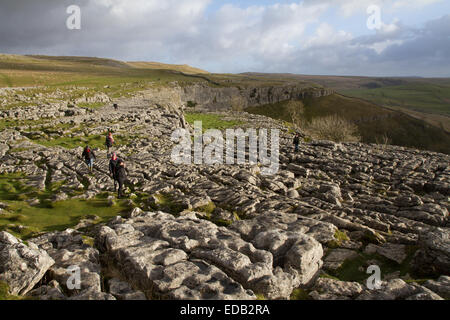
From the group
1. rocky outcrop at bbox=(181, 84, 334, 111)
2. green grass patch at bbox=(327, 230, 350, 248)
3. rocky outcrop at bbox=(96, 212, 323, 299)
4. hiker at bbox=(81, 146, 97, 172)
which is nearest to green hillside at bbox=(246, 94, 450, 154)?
rocky outcrop at bbox=(181, 84, 334, 111)

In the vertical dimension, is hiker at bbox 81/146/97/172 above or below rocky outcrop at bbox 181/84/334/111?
below

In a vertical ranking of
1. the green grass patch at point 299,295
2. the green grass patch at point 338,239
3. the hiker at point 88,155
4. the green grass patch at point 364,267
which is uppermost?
the hiker at point 88,155

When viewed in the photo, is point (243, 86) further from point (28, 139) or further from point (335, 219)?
point (335, 219)

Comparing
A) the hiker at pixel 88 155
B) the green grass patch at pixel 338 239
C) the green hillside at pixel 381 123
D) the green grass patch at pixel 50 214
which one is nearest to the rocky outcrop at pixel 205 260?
the green grass patch at pixel 338 239

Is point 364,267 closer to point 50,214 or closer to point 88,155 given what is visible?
point 50,214

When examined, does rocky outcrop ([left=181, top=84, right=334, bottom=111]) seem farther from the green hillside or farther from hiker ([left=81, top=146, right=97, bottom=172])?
hiker ([left=81, top=146, right=97, bottom=172])

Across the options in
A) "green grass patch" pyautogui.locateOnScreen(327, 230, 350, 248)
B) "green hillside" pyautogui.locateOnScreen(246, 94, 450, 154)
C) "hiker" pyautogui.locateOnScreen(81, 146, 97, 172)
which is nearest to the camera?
"green grass patch" pyautogui.locateOnScreen(327, 230, 350, 248)

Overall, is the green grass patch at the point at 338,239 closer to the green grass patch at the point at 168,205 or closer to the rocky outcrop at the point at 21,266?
the green grass patch at the point at 168,205

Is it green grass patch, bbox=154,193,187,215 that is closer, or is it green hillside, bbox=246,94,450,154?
green grass patch, bbox=154,193,187,215

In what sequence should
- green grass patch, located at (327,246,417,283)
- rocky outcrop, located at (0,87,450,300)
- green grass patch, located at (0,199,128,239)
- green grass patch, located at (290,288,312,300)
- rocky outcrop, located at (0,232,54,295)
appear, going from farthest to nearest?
green grass patch, located at (0,199,128,239), green grass patch, located at (327,246,417,283), green grass patch, located at (290,288,312,300), rocky outcrop, located at (0,87,450,300), rocky outcrop, located at (0,232,54,295)

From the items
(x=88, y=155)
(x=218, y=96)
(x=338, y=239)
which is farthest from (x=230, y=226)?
(x=218, y=96)

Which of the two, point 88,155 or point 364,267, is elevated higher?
point 88,155

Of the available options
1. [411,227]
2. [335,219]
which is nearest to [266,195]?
[335,219]

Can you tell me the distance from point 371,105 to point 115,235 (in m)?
218
